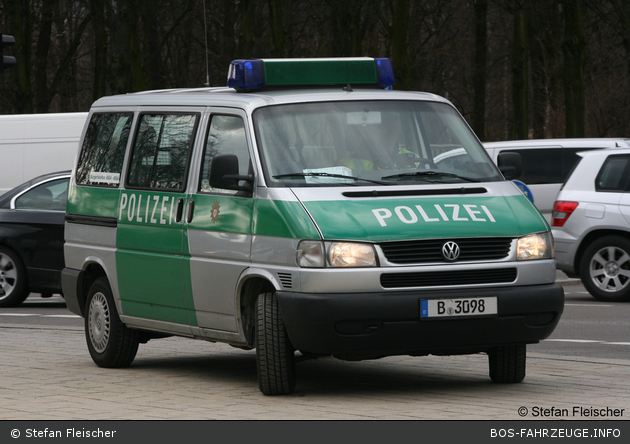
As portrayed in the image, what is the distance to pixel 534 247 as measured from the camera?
776cm

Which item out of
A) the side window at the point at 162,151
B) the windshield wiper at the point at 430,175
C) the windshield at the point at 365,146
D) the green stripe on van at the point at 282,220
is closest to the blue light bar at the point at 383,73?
the windshield at the point at 365,146

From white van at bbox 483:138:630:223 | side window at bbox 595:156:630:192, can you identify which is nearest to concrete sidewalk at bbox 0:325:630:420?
side window at bbox 595:156:630:192

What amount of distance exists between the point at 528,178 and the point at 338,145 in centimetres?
1268

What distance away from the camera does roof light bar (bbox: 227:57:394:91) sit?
8703 millimetres

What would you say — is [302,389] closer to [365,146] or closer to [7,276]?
[365,146]

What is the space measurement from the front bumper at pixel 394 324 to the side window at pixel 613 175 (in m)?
7.41

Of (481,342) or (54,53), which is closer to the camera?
(481,342)

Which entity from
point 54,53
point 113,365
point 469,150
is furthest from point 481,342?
point 54,53

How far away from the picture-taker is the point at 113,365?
31.9 ft

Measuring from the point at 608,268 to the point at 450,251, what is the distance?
7.79 metres

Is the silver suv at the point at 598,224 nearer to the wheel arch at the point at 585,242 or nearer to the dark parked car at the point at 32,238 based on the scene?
the wheel arch at the point at 585,242

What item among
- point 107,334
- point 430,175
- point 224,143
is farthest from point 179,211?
point 430,175

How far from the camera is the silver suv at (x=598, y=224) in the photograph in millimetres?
14641
